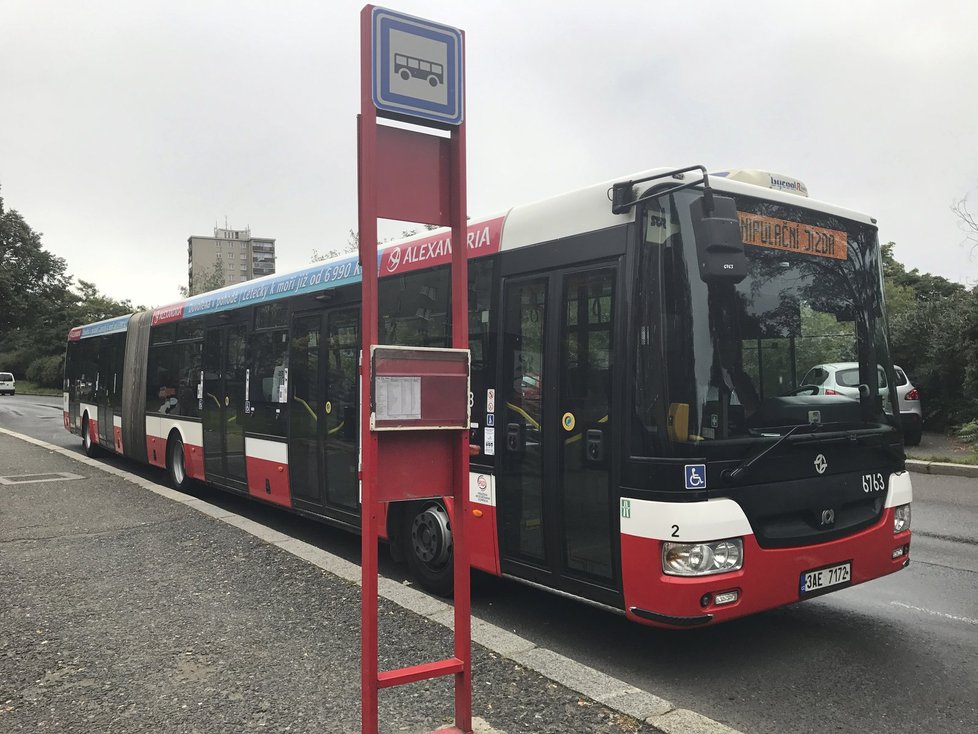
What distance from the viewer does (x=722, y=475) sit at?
4316mm

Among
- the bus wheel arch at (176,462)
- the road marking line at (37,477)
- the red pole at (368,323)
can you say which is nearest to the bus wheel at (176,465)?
the bus wheel arch at (176,462)

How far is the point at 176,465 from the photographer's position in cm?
1162

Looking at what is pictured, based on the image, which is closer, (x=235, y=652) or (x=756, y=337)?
(x=756, y=337)

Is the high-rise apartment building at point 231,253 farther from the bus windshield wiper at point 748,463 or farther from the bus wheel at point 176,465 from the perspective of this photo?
the bus windshield wiper at point 748,463

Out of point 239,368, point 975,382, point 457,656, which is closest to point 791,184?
point 457,656

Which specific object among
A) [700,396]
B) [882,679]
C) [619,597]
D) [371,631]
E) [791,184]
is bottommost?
[882,679]

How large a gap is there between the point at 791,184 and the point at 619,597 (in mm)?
2818

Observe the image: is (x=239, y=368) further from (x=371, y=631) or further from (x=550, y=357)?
(x=371, y=631)

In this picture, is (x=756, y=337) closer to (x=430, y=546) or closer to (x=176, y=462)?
(x=430, y=546)

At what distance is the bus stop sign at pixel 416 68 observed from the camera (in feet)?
9.69

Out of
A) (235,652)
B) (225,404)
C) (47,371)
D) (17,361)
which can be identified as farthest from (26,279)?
(235,652)

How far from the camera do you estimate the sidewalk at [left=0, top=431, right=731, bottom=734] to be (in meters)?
3.81

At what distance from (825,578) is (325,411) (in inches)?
181

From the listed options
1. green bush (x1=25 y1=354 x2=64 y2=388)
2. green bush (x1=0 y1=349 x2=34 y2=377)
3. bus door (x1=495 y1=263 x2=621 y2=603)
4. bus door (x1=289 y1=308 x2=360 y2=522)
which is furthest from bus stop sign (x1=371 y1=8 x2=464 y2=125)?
green bush (x1=0 y1=349 x2=34 y2=377)
